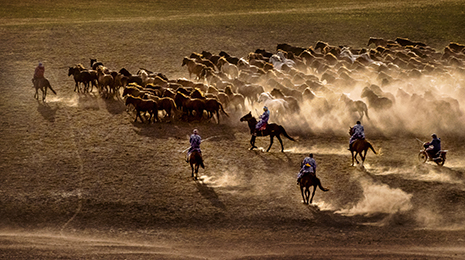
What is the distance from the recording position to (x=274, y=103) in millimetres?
25000

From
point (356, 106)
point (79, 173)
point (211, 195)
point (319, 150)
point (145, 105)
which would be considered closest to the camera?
point (211, 195)

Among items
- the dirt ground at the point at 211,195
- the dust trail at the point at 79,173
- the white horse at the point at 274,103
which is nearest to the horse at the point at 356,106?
the dirt ground at the point at 211,195

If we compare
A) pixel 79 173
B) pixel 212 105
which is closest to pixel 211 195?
pixel 79 173

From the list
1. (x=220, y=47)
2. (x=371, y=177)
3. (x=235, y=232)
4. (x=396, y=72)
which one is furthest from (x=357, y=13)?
(x=235, y=232)

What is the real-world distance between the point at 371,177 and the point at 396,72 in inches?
484

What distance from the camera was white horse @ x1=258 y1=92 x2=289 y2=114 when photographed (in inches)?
982

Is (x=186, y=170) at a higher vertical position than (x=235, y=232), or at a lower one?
higher

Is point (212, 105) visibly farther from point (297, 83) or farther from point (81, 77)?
point (81, 77)

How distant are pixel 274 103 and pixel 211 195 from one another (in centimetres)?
805

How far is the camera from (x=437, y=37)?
42375mm

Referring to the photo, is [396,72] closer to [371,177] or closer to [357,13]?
[371,177]

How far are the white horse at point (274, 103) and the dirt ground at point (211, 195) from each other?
1085mm

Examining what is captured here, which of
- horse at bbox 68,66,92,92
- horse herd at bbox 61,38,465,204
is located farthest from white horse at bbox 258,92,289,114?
horse at bbox 68,66,92,92

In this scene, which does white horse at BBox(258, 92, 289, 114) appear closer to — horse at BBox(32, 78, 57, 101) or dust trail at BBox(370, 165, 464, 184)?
dust trail at BBox(370, 165, 464, 184)
